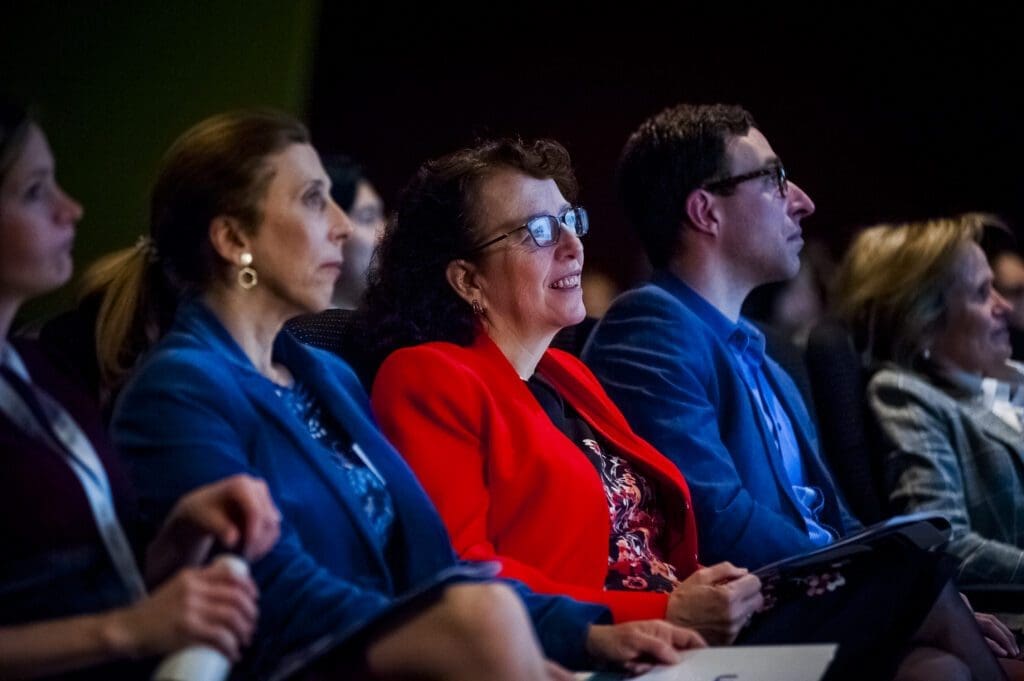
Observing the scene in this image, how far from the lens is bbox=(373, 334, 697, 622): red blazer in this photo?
1680 mm

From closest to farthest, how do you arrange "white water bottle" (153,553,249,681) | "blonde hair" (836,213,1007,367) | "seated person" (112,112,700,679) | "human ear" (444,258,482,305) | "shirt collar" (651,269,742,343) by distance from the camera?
1. "white water bottle" (153,553,249,681)
2. "seated person" (112,112,700,679)
3. "human ear" (444,258,482,305)
4. "shirt collar" (651,269,742,343)
5. "blonde hair" (836,213,1007,367)

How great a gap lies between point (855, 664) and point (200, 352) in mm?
883

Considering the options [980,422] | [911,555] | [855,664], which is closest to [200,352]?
[855,664]

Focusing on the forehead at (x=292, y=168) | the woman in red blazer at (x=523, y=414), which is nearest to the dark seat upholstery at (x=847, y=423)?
the woman in red blazer at (x=523, y=414)

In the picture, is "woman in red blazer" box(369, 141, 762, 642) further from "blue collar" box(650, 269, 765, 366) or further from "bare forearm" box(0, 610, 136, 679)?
"bare forearm" box(0, 610, 136, 679)

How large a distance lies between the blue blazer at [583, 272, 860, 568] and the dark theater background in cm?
75

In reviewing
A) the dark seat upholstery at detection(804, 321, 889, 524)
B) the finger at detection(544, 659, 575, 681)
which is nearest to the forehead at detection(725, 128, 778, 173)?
the dark seat upholstery at detection(804, 321, 889, 524)

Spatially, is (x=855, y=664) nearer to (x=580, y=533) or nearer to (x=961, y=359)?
(x=580, y=533)

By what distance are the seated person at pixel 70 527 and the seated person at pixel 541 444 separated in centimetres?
49

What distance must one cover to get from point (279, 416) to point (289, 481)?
73mm

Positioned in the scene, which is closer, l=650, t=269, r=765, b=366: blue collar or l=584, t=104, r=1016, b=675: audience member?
l=584, t=104, r=1016, b=675: audience member

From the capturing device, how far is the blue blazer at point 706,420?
202 centimetres

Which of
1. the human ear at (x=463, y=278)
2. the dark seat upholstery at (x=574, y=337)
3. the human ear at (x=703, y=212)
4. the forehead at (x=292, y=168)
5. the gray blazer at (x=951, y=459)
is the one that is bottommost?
the gray blazer at (x=951, y=459)

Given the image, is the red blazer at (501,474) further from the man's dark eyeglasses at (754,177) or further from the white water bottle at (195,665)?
the man's dark eyeglasses at (754,177)
